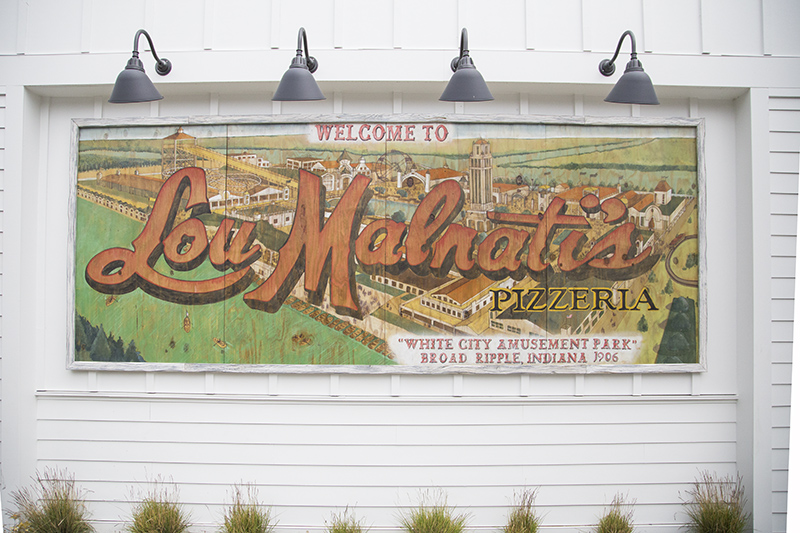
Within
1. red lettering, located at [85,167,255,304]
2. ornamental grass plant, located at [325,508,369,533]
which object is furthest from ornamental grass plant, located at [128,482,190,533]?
red lettering, located at [85,167,255,304]

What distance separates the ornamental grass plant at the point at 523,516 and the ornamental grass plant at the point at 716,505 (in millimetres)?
1402

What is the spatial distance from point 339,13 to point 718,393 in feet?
16.0

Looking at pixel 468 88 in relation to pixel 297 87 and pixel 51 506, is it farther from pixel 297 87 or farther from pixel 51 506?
pixel 51 506

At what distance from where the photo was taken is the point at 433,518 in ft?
12.9

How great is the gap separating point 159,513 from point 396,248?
304cm

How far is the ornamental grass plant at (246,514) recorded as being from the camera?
155 inches

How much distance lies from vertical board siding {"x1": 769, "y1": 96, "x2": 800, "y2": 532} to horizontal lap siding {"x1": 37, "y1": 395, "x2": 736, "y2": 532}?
0.42 metres

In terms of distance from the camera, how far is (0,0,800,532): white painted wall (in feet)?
13.8

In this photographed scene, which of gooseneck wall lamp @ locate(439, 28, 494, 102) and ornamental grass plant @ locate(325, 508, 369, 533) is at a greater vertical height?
gooseneck wall lamp @ locate(439, 28, 494, 102)

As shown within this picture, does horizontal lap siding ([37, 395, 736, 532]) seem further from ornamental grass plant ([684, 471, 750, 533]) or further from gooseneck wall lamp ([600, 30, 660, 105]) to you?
gooseneck wall lamp ([600, 30, 660, 105])

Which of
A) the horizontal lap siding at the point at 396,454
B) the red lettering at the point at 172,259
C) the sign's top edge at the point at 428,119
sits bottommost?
the horizontal lap siding at the point at 396,454

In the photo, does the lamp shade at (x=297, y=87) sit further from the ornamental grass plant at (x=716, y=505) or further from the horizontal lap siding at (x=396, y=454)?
the ornamental grass plant at (x=716, y=505)

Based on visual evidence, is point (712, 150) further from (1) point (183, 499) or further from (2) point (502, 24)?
(1) point (183, 499)

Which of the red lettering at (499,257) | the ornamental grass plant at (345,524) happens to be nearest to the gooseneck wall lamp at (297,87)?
the red lettering at (499,257)
